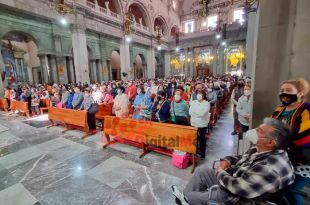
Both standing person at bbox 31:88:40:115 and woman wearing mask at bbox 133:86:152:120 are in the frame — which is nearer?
woman wearing mask at bbox 133:86:152:120

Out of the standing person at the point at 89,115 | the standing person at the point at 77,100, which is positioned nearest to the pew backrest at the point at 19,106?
the standing person at the point at 77,100

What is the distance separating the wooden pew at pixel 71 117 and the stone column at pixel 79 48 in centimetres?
813

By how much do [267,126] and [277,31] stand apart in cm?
196

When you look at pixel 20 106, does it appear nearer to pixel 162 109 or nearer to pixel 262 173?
pixel 162 109

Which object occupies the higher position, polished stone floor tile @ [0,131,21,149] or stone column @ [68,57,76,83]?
stone column @ [68,57,76,83]

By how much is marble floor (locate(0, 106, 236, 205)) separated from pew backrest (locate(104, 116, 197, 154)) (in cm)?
42

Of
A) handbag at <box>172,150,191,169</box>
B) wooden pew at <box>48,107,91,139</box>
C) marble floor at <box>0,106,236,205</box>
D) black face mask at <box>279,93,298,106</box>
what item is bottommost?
marble floor at <box>0,106,236,205</box>

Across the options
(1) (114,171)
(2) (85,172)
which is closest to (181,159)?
(1) (114,171)

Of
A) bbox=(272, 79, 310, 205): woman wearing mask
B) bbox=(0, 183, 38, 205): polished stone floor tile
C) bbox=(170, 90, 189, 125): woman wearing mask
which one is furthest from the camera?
bbox=(170, 90, 189, 125): woman wearing mask

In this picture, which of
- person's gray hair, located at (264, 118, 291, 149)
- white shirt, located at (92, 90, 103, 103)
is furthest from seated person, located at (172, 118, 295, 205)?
white shirt, located at (92, 90, 103, 103)

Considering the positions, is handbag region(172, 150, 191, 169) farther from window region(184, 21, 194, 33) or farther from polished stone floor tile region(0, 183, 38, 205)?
window region(184, 21, 194, 33)

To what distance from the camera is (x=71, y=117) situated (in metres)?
5.68

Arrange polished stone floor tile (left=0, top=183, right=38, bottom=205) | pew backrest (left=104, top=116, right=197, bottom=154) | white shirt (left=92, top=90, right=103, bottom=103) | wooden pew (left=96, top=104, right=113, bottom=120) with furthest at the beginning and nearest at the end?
white shirt (left=92, top=90, right=103, bottom=103)
wooden pew (left=96, top=104, right=113, bottom=120)
pew backrest (left=104, top=116, right=197, bottom=154)
polished stone floor tile (left=0, top=183, right=38, bottom=205)

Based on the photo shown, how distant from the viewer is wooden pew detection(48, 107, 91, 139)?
536 cm
